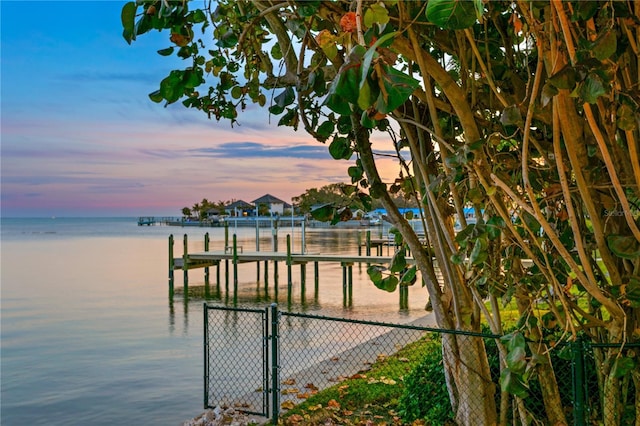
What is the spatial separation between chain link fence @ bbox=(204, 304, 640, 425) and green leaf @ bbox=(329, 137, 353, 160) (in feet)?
4.15

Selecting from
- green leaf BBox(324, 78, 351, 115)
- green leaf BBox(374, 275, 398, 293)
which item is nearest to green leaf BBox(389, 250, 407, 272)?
green leaf BBox(374, 275, 398, 293)

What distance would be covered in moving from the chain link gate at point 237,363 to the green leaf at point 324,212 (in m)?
1.95

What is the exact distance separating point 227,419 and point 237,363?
522cm

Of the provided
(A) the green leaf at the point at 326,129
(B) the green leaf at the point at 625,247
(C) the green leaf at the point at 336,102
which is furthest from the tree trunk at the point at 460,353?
(C) the green leaf at the point at 336,102

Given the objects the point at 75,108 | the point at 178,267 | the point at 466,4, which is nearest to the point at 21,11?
the point at 75,108

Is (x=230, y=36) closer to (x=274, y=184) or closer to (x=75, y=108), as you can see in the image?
(x=75, y=108)

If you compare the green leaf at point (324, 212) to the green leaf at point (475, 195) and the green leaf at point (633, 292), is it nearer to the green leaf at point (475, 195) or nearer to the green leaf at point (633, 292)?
the green leaf at point (475, 195)

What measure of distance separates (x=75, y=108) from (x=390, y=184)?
33416 millimetres

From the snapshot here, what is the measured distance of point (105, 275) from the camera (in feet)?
93.8

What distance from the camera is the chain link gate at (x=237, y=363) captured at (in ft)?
19.2

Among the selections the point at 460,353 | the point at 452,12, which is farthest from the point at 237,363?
the point at 452,12

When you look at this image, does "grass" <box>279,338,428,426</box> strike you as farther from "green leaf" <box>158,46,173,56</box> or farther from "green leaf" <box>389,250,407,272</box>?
"green leaf" <box>158,46,173,56</box>

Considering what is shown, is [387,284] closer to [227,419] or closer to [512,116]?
[512,116]

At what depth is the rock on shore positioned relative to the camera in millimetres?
5371
